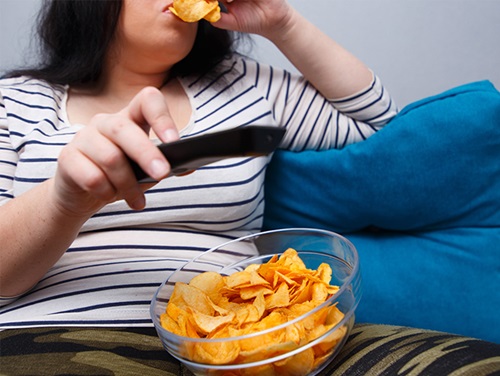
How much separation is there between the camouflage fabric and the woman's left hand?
0.63 meters

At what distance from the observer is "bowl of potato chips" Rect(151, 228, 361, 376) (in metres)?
0.52

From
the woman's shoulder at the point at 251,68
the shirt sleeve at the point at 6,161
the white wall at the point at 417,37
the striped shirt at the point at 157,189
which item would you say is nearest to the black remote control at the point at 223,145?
the striped shirt at the point at 157,189

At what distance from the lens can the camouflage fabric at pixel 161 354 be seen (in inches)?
22.2

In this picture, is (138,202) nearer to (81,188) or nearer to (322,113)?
(81,188)

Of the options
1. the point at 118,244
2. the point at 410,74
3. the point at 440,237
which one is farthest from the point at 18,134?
the point at 410,74

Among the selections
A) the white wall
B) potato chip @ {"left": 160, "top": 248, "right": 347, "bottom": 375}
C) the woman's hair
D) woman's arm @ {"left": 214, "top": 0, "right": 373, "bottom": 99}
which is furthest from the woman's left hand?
potato chip @ {"left": 160, "top": 248, "right": 347, "bottom": 375}

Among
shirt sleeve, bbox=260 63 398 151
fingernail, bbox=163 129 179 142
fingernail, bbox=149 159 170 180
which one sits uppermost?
fingernail, bbox=163 129 179 142

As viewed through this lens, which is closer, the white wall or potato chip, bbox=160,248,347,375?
potato chip, bbox=160,248,347,375

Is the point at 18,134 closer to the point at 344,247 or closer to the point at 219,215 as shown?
the point at 219,215

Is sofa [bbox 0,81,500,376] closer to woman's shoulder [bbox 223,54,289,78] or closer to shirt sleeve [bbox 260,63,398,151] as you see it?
shirt sleeve [bbox 260,63,398,151]

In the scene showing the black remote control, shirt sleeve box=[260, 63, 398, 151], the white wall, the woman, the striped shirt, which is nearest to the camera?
the black remote control

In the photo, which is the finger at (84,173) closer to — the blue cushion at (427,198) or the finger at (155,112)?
the finger at (155,112)

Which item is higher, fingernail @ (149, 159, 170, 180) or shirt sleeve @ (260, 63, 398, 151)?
fingernail @ (149, 159, 170, 180)

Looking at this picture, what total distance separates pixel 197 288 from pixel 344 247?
0.21m
